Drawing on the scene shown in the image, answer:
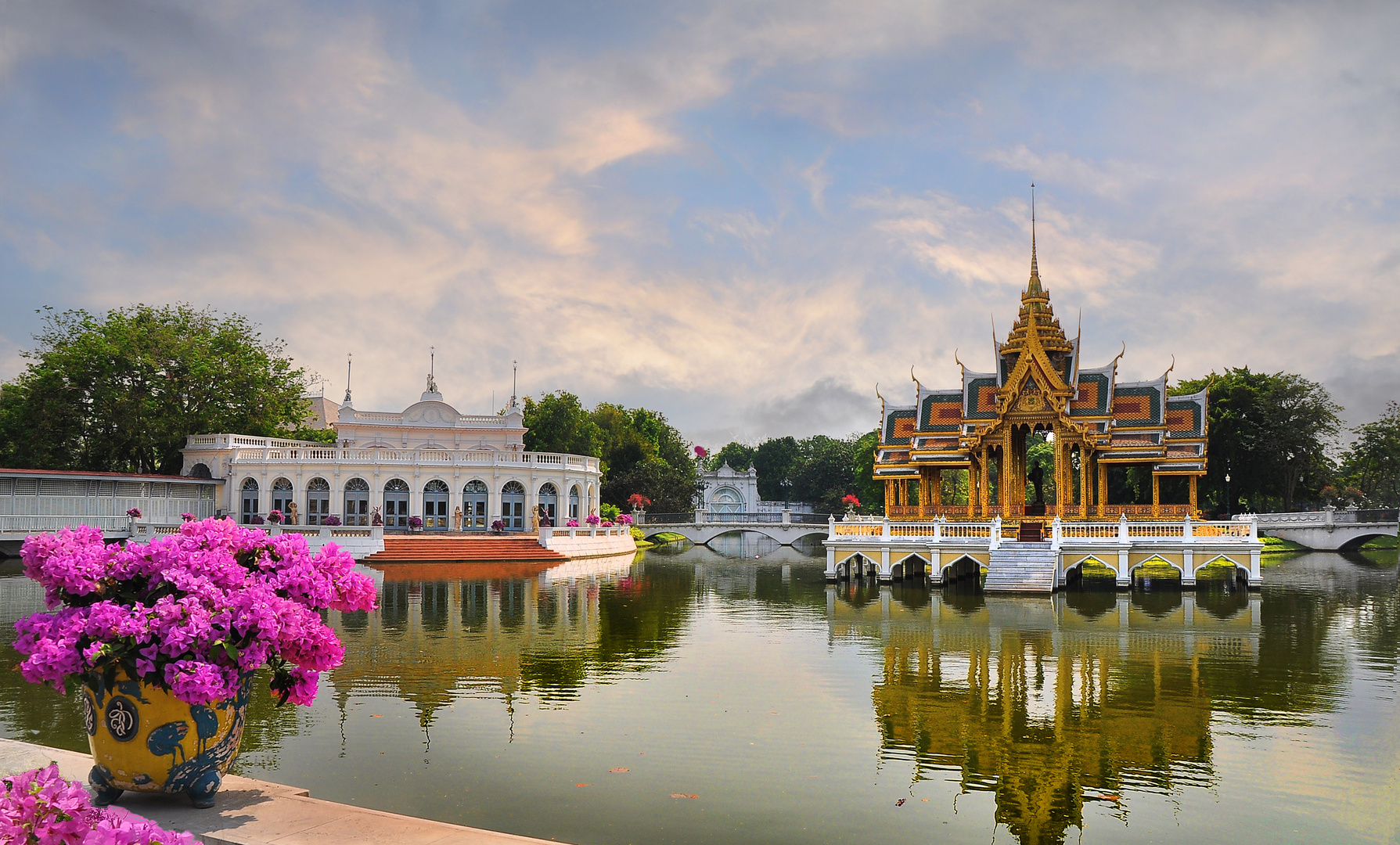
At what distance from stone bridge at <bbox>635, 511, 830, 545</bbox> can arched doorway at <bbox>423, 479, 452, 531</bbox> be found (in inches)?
599

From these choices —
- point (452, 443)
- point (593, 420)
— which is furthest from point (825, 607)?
point (593, 420)

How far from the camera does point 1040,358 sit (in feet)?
95.3

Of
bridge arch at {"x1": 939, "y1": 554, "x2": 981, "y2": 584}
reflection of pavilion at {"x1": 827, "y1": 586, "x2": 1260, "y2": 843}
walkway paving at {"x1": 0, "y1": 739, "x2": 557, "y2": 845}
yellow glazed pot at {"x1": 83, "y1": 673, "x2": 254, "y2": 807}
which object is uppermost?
yellow glazed pot at {"x1": 83, "y1": 673, "x2": 254, "y2": 807}

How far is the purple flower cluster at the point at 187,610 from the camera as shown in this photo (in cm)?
554

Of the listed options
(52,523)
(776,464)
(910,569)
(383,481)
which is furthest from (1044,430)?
(776,464)

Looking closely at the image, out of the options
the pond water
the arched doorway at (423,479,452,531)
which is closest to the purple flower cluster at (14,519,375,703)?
the pond water

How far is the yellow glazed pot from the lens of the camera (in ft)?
18.5

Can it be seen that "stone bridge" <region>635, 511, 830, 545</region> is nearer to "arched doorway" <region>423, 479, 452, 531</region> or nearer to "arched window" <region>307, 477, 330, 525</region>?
"arched doorway" <region>423, 479, 452, 531</region>

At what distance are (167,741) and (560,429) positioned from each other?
5413cm

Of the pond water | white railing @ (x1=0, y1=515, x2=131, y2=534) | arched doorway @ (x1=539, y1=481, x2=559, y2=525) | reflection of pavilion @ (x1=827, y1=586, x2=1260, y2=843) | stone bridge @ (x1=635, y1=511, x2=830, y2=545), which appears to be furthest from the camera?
stone bridge @ (x1=635, y1=511, x2=830, y2=545)

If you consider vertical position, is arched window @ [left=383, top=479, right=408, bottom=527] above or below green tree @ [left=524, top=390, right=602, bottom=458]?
below

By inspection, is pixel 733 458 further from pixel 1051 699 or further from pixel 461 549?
pixel 1051 699

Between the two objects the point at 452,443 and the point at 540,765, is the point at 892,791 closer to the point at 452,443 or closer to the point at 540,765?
the point at 540,765

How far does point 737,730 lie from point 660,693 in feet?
6.51
